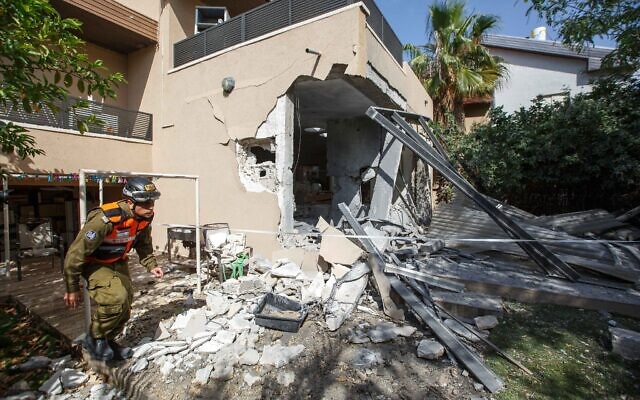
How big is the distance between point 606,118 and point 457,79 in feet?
14.8

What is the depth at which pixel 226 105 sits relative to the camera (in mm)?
6094

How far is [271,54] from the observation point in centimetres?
550

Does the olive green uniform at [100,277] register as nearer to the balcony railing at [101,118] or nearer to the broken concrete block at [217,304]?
the broken concrete block at [217,304]

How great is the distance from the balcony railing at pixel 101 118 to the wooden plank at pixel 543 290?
7.48 meters

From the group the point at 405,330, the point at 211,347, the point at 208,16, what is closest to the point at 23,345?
the point at 211,347

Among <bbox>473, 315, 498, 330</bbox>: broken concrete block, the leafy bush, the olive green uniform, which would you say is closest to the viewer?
the olive green uniform

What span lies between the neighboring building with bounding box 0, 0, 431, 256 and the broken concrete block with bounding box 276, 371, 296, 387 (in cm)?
302

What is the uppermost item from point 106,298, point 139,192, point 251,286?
point 139,192

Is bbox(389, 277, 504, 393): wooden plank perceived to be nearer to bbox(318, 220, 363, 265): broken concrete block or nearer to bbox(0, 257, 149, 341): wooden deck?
bbox(318, 220, 363, 265): broken concrete block

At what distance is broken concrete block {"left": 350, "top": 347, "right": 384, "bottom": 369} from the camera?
8.83 ft

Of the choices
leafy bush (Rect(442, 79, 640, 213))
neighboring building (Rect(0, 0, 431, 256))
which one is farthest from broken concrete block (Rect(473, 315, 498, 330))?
leafy bush (Rect(442, 79, 640, 213))

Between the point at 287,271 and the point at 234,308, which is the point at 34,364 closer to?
the point at 234,308

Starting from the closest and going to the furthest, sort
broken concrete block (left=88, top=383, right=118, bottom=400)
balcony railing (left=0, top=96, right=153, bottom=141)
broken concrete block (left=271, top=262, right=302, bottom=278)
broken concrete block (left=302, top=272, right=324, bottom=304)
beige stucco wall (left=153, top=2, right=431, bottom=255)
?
broken concrete block (left=88, top=383, right=118, bottom=400) → broken concrete block (left=302, top=272, right=324, bottom=304) → broken concrete block (left=271, top=262, right=302, bottom=278) → beige stucco wall (left=153, top=2, right=431, bottom=255) → balcony railing (left=0, top=96, right=153, bottom=141)

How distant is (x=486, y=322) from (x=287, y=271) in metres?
2.76
